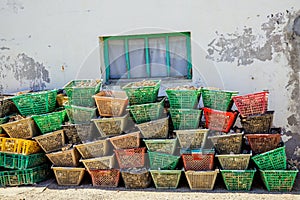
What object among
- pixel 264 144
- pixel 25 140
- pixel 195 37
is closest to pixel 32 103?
pixel 25 140

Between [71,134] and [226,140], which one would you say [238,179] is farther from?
[71,134]

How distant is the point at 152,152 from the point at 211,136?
0.85 meters

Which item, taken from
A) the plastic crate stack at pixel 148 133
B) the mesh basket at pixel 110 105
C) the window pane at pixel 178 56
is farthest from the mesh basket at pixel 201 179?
the window pane at pixel 178 56

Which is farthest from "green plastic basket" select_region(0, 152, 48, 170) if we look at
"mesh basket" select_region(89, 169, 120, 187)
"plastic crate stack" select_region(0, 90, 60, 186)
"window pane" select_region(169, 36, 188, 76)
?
"window pane" select_region(169, 36, 188, 76)

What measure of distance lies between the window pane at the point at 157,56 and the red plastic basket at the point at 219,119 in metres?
1.30

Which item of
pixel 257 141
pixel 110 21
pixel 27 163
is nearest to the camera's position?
pixel 257 141

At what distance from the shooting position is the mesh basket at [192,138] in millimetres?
5320

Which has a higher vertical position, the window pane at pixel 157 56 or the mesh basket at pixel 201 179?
the window pane at pixel 157 56

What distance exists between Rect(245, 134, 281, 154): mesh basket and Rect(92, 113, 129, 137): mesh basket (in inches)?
67.7

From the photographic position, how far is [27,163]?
568cm

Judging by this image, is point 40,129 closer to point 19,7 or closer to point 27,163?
point 27,163

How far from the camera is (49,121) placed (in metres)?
5.69

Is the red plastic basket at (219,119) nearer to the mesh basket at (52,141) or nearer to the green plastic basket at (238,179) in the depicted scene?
the green plastic basket at (238,179)

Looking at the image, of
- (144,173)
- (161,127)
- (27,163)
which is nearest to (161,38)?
(161,127)
